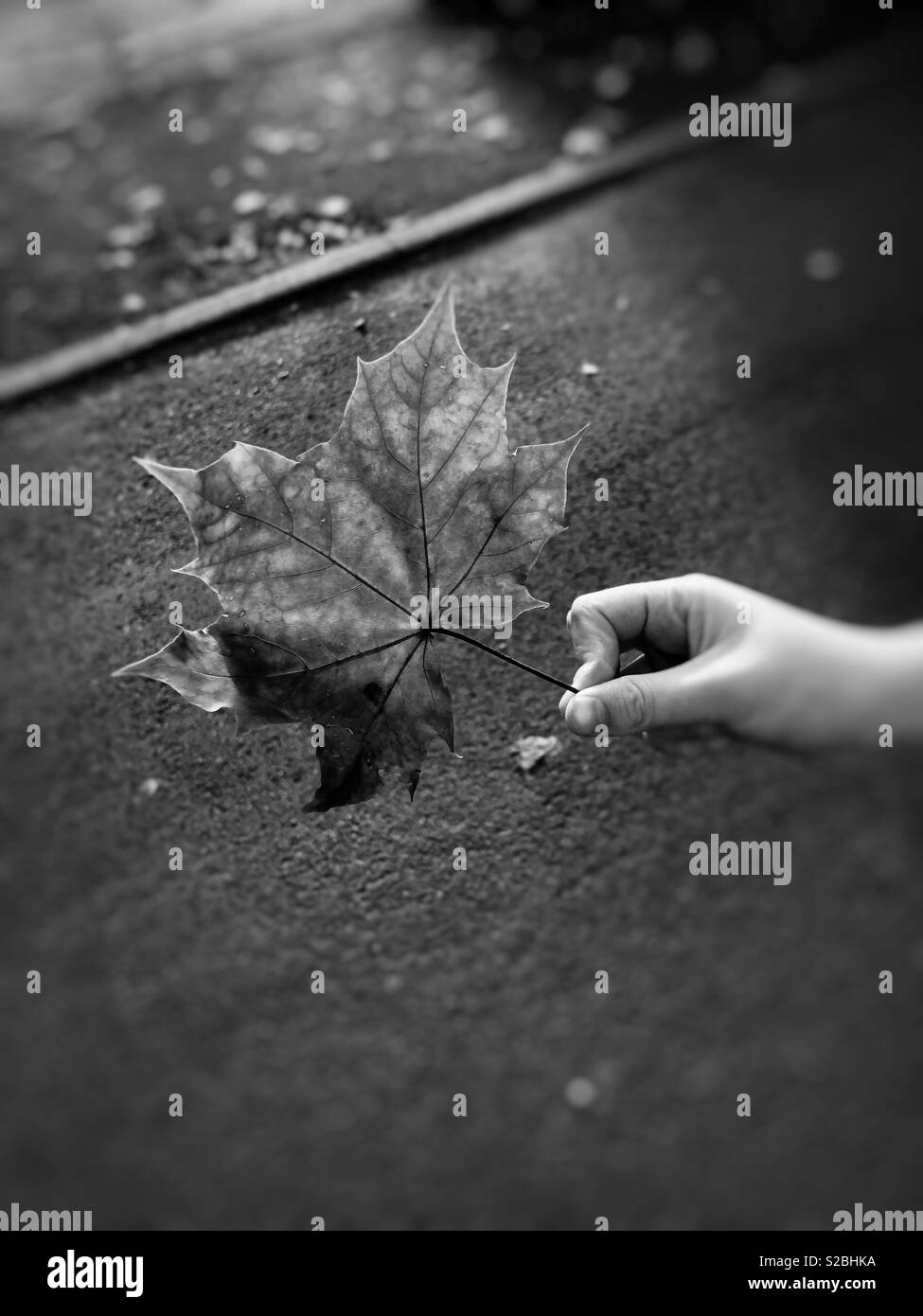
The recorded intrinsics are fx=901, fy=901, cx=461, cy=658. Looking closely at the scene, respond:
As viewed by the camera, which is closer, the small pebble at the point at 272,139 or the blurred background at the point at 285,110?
the blurred background at the point at 285,110

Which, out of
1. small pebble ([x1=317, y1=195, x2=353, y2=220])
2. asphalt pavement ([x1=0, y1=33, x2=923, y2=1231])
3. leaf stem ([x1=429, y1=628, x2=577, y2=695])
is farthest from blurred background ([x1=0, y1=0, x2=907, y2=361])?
leaf stem ([x1=429, y1=628, x2=577, y2=695])

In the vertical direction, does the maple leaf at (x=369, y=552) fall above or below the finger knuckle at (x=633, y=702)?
above

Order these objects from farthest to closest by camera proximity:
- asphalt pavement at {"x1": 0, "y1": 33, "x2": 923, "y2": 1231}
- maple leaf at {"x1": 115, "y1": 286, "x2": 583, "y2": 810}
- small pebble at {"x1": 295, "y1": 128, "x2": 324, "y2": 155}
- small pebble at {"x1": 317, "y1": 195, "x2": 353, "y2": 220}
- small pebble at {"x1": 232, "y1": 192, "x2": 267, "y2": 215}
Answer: small pebble at {"x1": 295, "y1": 128, "x2": 324, "y2": 155} → small pebble at {"x1": 232, "y1": 192, "x2": 267, "y2": 215} → small pebble at {"x1": 317, "y1": 195, "x2": 353, "y2": 220} → asphalt pavement at {"x1": 0, "y1": 33, "x2": 923, "y2": 1231} → maple leaf at {"x1": 115, "y1": 286, "x2": 583, "y2": 810}

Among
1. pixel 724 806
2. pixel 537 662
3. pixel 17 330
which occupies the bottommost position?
pixel 724 806

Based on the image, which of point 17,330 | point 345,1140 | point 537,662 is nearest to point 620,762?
point 537,662

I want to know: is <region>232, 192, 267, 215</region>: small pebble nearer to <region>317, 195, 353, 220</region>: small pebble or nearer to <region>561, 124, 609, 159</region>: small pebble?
<region>317, 195, 353, 220</region>: small pebble

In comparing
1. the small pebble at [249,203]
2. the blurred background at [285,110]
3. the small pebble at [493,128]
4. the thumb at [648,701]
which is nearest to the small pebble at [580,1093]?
the thumb at [648,701]

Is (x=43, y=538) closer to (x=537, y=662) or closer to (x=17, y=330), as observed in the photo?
(x=537, y=662)

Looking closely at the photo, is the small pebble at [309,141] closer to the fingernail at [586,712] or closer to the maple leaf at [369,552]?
the maple leaf at [369,552]
